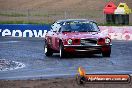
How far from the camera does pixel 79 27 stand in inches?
856

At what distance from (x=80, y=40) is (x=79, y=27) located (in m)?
1.25

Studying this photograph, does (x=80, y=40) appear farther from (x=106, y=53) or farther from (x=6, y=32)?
(x=6, y=32)

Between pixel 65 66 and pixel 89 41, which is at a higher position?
pixel 89 41

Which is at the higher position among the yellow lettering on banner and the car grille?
the car grille

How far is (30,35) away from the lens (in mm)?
38938

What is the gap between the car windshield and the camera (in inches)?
852

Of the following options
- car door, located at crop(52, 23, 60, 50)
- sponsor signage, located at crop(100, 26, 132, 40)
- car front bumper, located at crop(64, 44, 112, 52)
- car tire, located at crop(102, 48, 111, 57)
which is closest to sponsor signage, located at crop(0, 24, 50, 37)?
sponsor signage, located at crop(100, 26, 132, 40)

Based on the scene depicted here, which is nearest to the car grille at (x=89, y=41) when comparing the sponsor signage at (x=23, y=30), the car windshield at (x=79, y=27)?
the car windshield at (x=79, y=27)

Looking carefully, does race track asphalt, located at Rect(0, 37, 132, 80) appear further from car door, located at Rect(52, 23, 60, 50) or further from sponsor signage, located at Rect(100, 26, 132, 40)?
sponsor signage, located at Rect(100, 26, 132, 40)

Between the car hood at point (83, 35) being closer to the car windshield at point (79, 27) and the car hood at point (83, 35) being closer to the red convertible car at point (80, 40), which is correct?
the red convertible car at point (80, 40)

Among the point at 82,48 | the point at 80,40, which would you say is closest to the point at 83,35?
the point at 80,40

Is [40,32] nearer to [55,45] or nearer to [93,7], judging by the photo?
[55,45]

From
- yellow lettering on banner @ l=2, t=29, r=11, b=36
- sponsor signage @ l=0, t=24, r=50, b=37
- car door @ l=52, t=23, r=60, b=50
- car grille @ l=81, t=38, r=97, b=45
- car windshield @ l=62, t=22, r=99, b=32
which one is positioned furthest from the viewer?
yellow lettering on banner @ l=2, t=29, r=11, b=36

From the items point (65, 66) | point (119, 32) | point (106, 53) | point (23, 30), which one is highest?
point (65, 66)
